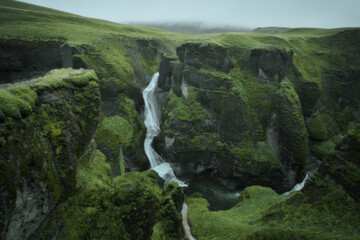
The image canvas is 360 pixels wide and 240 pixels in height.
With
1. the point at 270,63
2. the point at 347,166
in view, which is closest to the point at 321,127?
the point at 270,63

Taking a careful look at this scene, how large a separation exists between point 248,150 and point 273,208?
11505mm

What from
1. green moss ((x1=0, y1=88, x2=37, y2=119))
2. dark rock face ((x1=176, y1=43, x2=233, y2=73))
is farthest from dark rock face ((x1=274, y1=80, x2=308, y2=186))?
green moss ((x1=0, y1=88, x2=37, y2=119))

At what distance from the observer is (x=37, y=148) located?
843 centimetres

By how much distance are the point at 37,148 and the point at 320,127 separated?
121 feet

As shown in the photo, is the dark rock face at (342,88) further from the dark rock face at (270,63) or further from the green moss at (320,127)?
the dark rock face at (270,63)

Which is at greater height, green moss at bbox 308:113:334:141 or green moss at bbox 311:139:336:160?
green moss at bbox 308:113:334:141

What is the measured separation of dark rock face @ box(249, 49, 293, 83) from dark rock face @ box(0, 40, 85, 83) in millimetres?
27144

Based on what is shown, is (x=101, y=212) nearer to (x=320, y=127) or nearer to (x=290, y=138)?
(x=290, y=138)

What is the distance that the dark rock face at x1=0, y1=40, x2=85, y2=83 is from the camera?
30828mm

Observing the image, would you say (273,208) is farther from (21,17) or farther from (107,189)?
(21,17)

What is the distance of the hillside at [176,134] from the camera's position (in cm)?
916

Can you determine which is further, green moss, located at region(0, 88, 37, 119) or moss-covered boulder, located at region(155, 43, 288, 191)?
moss-covered boulder, located at region(155, 43, 288, 191)

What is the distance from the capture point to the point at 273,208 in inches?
645

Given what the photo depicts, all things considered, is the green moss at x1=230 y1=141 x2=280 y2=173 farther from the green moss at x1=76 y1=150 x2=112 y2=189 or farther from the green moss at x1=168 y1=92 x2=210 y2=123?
the green moss at x1=76 y1=150 x2=112 y2=189
